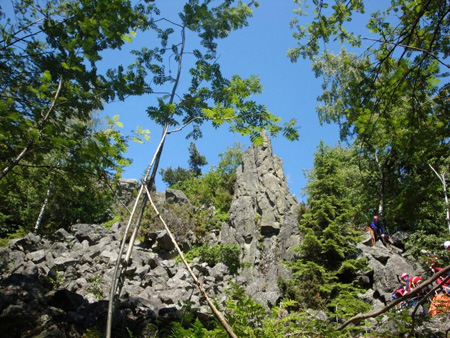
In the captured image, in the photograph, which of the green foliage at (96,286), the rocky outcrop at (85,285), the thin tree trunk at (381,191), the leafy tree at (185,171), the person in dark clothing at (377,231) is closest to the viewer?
the rocky outcrop at (85,285)

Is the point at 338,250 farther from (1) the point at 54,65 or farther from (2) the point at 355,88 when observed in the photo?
(1) the point at 54,65

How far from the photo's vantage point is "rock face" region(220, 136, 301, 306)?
13281 millimetres

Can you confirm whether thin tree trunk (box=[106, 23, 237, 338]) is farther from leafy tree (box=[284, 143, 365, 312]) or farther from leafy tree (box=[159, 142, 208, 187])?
leafy tree (box=[159, 142, 208, 187])

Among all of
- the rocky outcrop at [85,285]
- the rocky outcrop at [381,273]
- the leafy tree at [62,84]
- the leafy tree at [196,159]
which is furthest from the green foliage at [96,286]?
the leafy tree at [196,159]

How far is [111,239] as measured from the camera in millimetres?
14078

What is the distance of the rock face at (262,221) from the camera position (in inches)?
523

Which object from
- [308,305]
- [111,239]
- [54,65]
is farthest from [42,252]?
[308,305]

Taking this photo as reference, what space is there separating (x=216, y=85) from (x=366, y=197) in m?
16.4

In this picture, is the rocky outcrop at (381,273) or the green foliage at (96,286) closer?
the green foliage at (96,286)

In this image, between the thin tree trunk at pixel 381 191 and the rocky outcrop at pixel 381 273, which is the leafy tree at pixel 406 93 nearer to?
the rocky outcrop at pixel 381 273

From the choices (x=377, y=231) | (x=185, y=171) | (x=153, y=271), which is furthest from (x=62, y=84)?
(x=185, y=171)

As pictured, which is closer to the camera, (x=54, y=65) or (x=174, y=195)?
(x=54, y=65)

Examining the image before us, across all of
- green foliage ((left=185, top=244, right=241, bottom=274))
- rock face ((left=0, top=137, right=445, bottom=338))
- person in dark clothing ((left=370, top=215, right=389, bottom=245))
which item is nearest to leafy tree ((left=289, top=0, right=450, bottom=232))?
rock face ((left=0, top=137, right=445, bottom=338))

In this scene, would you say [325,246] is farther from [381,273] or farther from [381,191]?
[381,191]
